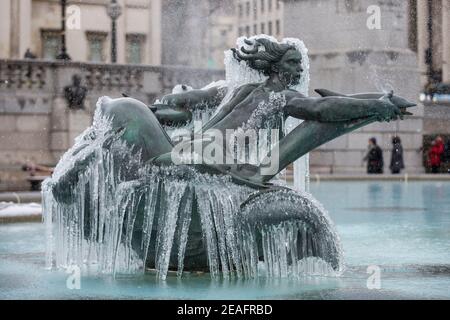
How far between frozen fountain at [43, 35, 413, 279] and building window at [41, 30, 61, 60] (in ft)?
148

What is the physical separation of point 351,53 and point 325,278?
967 inches

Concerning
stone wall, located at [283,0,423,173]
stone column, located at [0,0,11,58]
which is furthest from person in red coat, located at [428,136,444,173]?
stone column, located at [0,0,11,58]

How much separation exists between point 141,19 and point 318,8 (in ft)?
85.5

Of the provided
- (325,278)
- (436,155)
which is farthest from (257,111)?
(436,155)

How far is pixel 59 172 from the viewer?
328 inches

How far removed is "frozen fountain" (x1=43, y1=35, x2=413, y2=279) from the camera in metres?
7.95

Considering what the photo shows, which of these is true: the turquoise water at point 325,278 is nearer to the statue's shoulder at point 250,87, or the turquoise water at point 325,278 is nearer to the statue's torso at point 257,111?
the statue's torso at point 257,111

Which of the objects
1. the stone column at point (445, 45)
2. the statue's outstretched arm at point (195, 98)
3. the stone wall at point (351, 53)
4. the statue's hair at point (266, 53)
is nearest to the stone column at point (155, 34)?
the stone column at point (445, 45)

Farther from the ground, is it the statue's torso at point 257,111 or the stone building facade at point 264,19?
the stone building facade at point 264,19

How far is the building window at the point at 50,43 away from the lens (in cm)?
5269

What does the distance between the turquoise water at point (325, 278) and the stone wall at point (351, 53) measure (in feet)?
57.4

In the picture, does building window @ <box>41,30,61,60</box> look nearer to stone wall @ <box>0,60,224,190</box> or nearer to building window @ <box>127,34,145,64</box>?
building window @ <box>127,34,145,64</box>
